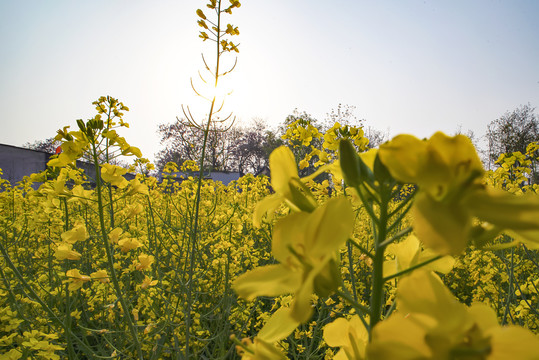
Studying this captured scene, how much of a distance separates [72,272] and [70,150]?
2.17ft

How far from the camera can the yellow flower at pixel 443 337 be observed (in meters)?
0.29

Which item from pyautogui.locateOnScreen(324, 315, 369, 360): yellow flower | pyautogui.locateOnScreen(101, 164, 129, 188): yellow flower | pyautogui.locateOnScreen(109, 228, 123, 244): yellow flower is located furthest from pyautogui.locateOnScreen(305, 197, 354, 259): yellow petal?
pyautogui.locateOnScreen(109, 228, 123, 244): yellow flower

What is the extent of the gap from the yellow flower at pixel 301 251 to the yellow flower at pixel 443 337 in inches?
3.5

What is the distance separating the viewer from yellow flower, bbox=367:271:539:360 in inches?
11.5

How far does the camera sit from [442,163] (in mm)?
353

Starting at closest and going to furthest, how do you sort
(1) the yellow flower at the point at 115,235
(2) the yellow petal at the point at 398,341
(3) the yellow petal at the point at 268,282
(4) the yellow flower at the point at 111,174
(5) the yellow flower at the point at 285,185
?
1. (2) the yellow petal at the point at 398,341
2. (3) the yellow petal at the point at 268,282
3. (5) the yellow flower at the point at 285,185
4. (4) the yellow flower at the point at 111,174
5. (1) the yellow flower at the point at 115,235

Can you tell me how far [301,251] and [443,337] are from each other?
17cm

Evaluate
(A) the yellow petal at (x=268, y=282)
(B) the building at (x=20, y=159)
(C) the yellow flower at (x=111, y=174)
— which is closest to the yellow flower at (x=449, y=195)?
(A) the yellow petal at (x=268, y=282)

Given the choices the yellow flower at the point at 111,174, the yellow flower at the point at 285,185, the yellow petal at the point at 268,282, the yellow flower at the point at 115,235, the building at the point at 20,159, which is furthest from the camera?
the building at the point at 20,159

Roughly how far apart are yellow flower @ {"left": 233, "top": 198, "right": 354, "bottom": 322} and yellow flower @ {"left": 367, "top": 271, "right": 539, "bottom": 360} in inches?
3.5

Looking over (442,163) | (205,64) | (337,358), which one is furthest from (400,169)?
(205,64)

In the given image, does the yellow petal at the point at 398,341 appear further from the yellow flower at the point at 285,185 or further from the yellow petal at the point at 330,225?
the yellow flower at the point at 285,185

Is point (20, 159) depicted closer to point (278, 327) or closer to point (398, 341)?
point (278, 327)

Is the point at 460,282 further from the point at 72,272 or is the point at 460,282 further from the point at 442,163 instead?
the point at 442,163
